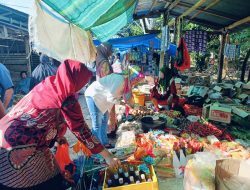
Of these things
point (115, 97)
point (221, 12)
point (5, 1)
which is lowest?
point (115, 97)

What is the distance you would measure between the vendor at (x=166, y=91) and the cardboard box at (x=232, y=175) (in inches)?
165

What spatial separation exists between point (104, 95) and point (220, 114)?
9.44ft

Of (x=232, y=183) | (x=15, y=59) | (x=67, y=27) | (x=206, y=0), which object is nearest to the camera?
(x=232, y=183)

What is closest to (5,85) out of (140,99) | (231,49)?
(140,99)

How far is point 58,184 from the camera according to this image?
7.24ft

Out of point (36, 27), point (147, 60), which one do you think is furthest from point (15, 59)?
point (36, 27)

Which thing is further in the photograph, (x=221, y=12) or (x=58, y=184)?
(x=221, y=12)

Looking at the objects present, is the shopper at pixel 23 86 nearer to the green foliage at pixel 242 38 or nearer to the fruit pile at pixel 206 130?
the fruit pile at pixel 206 130

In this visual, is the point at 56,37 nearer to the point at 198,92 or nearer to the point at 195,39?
the point at 198,92

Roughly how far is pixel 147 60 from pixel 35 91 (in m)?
9.04

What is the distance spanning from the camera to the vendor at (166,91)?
6.25 metres

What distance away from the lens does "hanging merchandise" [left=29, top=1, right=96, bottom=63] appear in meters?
2.42

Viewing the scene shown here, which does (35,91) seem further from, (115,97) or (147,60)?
(147,60)

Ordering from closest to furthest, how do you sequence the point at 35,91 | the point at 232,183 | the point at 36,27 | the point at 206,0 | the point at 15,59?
the point at 232,183, the point at 35,91, the point at 36,27, the point at 206,0, the point at 15,59
